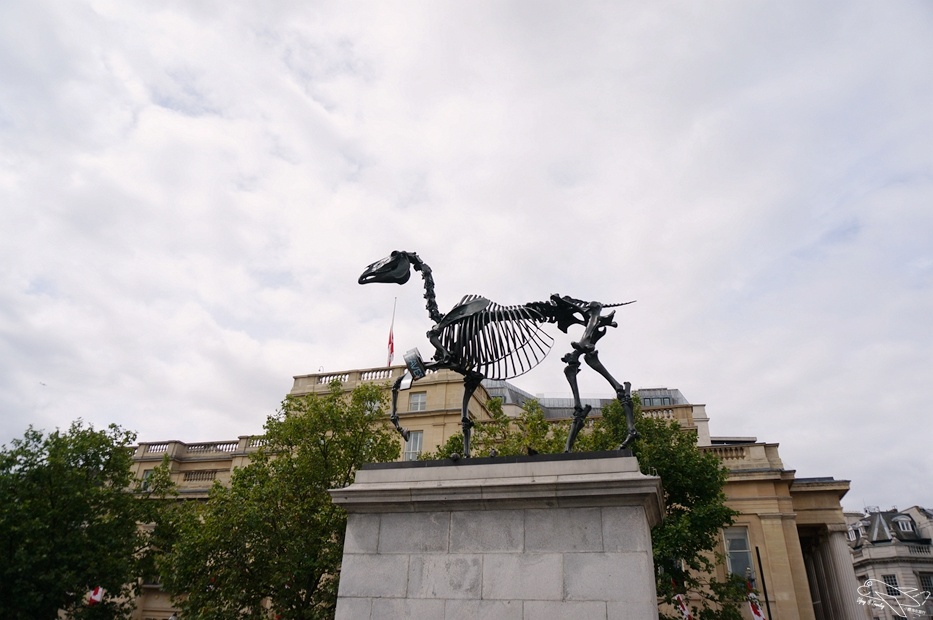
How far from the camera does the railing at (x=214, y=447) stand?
40.2m

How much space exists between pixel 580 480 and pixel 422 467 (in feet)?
8.93

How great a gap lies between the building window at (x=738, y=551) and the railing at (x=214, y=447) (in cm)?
2963

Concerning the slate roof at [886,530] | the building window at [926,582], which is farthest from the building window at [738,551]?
the slate roof at [886,530]

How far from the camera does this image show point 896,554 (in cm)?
6506

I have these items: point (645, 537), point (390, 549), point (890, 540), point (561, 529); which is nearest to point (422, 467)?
point (390, 549)

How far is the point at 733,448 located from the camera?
1246 inches

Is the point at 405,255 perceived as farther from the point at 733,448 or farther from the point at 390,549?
the point at 733,448

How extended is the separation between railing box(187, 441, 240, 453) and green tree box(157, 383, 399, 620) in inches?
611

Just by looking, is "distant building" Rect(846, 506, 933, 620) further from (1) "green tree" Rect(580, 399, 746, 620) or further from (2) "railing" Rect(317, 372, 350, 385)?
(2) "railing" Rect(317, 372, 350, 385)

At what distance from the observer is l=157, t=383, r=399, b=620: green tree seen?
70.7 ft

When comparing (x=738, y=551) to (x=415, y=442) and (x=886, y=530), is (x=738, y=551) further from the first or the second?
(x=886, y=530)

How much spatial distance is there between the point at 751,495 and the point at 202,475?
3164cm

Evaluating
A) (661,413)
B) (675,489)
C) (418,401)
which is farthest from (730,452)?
(418,401)

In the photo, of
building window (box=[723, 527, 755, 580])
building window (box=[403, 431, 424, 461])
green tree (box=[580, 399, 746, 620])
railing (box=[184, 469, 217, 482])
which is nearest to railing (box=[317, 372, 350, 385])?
building window (box=[403, 431, 424, 461])
